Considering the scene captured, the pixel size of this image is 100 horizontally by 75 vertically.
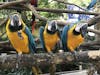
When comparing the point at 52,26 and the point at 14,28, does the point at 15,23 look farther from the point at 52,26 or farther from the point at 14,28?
the point at 52,26

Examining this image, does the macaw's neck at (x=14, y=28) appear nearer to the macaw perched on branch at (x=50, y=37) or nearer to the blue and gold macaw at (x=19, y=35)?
the blue and gold macaw at (x=19, y=35)

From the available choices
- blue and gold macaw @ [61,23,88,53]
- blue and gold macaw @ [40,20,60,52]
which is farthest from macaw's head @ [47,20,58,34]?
blue and gold macaw @ [61,23,88,53]

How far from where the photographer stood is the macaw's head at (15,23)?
85.4 inches

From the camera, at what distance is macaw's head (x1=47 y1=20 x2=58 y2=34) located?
225cm

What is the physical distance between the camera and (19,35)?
7.84ft

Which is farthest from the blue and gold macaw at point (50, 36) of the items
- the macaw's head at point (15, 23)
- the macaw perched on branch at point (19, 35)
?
the macaw's head at point (15, 23)

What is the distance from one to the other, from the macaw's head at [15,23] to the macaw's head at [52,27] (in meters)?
0.24

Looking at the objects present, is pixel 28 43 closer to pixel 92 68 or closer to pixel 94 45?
pixel 92 68

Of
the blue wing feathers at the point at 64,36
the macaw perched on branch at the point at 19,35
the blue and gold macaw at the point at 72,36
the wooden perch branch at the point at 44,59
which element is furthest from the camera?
the blue wing feathers at the point at 64,36

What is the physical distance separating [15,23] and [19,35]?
0.20 m

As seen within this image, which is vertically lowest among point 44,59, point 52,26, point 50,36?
point 44,59

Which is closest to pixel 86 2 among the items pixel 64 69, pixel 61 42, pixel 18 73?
pixel 64 69

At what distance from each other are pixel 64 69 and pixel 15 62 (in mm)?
2825

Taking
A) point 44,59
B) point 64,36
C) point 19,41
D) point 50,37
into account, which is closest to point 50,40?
point 50,37
